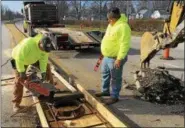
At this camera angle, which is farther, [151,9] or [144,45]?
[151,9]

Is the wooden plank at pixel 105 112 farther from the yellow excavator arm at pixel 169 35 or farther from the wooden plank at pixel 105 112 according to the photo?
the yellow excavator arm at pixel 169 35

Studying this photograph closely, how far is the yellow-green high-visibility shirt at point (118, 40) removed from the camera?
7.64 meters

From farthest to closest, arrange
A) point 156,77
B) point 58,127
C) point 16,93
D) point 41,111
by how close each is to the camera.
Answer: point 156,77 < point 16,93 < point 41,111 < point 58,127

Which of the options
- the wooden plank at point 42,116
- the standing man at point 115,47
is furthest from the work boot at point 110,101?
the wooden plank at point 42,116

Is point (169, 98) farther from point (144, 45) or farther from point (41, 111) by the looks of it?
point (41, 111)

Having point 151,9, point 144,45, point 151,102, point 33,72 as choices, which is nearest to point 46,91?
point 33,72

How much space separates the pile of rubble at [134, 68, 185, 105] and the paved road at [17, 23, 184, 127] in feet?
0.79

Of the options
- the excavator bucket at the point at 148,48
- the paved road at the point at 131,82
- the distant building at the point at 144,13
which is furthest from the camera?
the distant building at the point at 144,13

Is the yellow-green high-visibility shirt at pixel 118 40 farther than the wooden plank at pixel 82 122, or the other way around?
the yellow-green high-visibility shirt at pixel 118 40

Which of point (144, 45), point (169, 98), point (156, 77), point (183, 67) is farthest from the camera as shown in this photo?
point (183, 67)

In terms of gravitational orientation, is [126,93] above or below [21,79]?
below

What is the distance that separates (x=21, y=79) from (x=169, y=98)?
3.18 meters

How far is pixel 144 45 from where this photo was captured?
9773mm

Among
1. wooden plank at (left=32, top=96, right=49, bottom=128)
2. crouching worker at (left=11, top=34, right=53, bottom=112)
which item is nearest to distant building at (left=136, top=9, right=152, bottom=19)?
crouching worker at (left=11, top=34, right=53, bottom=112)
